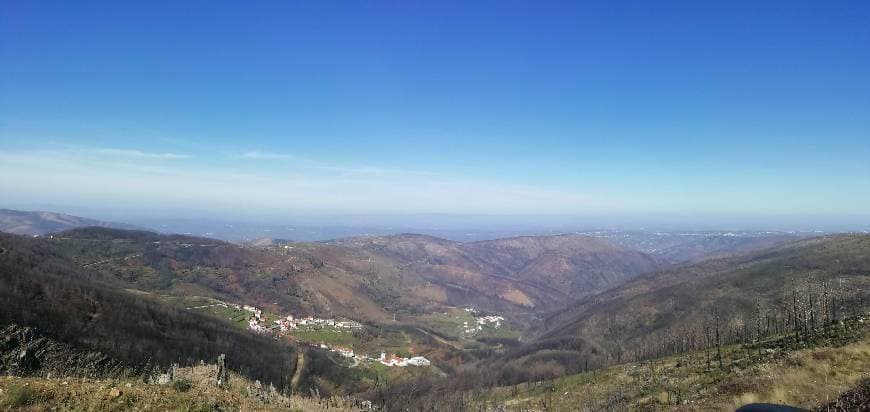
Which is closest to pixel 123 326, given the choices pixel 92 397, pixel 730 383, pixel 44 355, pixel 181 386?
Result: pixel 44 355

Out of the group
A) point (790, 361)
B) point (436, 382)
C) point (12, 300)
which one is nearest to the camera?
point (790, 361)

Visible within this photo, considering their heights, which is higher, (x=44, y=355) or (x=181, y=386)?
(x=181, y=386)

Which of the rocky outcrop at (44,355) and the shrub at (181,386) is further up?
the shrub at (181,386)

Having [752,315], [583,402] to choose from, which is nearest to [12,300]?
[583,402]

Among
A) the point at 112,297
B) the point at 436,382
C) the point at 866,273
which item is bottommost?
the point at 436,382

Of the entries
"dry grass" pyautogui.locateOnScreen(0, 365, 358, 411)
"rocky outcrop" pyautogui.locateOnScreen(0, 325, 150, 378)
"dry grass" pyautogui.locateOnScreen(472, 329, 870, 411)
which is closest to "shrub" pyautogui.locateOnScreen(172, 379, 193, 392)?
"dry grass" pyautogui.locateOnScreen(0, 365, 358, 411)

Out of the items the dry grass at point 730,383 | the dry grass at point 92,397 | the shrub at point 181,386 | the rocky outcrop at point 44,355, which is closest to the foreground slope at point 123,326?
the rocky outcrop at point 44,355

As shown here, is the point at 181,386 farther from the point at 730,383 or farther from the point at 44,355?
the point at 44,355

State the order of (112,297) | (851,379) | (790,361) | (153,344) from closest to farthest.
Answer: (851,379) → (790,361) → (153,344) → (112,297)

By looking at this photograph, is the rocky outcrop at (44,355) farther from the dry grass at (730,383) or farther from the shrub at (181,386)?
the dry grass at (730,383)

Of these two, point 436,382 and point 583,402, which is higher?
point 583,402

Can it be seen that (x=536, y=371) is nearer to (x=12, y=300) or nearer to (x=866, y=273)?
(x=866, y=273)
